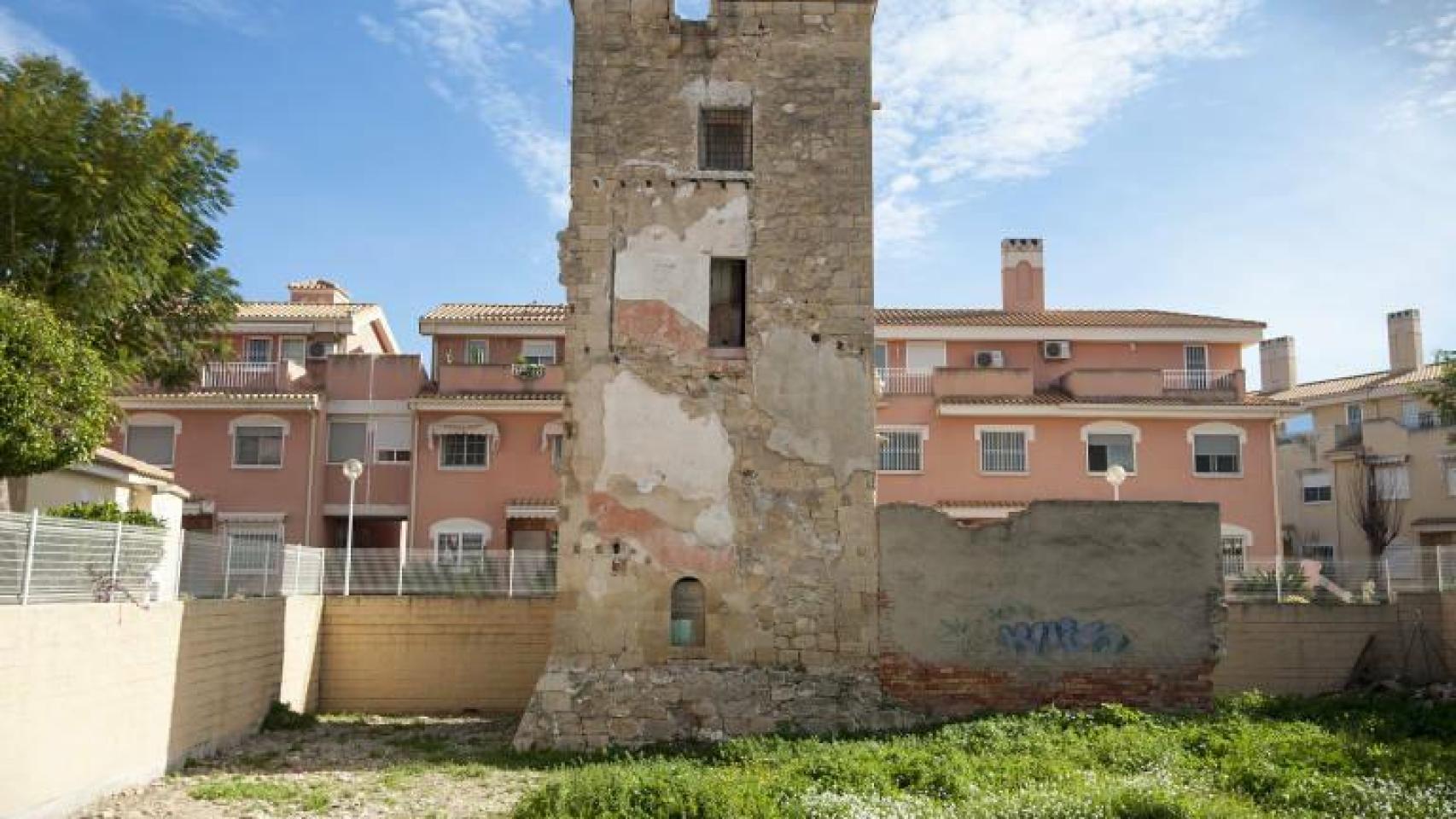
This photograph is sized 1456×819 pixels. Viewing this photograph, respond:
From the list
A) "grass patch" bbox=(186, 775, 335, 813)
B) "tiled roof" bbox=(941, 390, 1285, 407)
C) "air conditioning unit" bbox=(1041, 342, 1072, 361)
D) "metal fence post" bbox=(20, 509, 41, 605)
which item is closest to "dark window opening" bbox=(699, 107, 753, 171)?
"grass patch" bbox=(186, 775, 335, 813)

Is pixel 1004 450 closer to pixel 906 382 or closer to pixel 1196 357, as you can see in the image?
pixel 906 382

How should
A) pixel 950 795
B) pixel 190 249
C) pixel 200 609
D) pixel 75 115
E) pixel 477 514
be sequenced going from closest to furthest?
pixel 950 795
pixel 200 609
pixel 75 115
pixel 190 249
pixel 477 514

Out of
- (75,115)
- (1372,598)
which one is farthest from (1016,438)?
(75,115)

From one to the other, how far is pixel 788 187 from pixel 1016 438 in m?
19.6

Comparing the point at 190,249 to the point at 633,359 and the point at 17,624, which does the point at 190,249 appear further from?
the point at 17,624

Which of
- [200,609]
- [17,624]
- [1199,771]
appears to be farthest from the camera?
[200,609]

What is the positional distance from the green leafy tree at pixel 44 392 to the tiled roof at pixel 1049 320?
25.2 meters

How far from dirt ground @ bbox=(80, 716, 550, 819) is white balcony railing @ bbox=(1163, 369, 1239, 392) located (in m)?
25.0

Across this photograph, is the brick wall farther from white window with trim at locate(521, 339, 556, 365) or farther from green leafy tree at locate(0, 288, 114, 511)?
white window with trim at locate(521, 339, 556, 365)

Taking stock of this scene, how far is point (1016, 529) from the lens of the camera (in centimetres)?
1820

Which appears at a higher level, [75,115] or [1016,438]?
[75,115]

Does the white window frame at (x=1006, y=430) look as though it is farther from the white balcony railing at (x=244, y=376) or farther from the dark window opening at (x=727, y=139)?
the white balcony railing at (x=244, y=376)

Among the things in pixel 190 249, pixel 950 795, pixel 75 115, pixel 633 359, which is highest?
pixel 75 115

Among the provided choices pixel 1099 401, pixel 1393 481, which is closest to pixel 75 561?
pixel 1099 401
